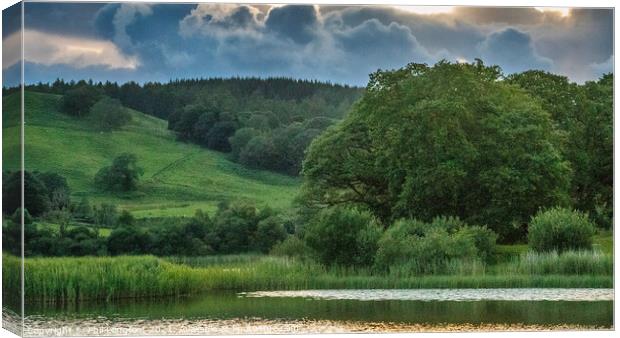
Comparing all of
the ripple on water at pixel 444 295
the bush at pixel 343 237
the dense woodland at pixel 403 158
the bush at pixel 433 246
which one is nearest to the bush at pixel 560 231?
the dense woodland at pixel 403 158

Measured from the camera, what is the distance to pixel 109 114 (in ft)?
74.0

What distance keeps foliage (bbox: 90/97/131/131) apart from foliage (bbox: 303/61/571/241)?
3.24 meters

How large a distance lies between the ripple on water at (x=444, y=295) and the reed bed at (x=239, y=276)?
156mm

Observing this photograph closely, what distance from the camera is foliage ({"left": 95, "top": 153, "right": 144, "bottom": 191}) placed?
22.1m

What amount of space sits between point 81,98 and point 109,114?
21.3 inches

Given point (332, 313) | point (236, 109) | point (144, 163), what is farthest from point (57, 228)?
point (332, 313)

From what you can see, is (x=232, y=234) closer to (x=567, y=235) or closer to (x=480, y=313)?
(x=480, y=313)

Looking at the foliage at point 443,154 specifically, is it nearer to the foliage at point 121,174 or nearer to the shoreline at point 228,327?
the shoreline at point 228,327

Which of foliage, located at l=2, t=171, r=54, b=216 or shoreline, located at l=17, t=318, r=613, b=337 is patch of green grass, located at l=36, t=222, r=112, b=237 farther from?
shoreline, located at l=17, t=318, r=613, b=337

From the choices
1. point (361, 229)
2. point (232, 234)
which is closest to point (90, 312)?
point (232, 234)

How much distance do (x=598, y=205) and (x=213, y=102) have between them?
6660 mm

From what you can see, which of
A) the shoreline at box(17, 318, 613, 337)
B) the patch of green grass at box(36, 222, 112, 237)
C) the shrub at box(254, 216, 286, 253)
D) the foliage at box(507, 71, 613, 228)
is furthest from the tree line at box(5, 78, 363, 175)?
the foliage at box(507, 71, 613, 228)

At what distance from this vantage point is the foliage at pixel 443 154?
23578 mm

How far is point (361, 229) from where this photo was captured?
23.4 meters
